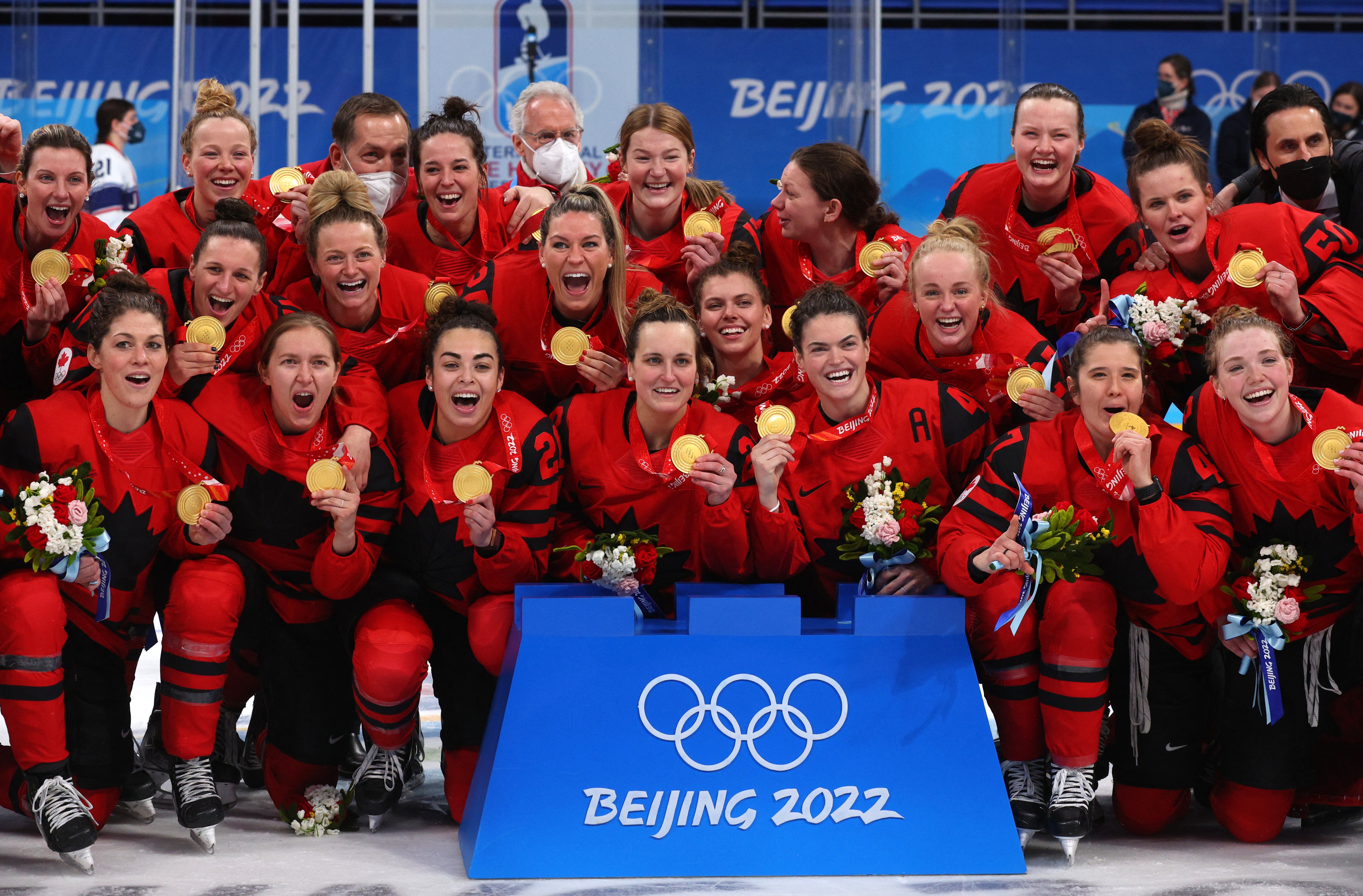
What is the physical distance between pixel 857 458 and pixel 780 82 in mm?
5415

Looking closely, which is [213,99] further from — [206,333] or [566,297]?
[566,297]

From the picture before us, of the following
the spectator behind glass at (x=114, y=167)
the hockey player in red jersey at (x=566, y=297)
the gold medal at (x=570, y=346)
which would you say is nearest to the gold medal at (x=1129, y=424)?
the hockey player in red jersey at (x=566, y=297)

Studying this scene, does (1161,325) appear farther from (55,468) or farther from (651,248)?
(55,468)

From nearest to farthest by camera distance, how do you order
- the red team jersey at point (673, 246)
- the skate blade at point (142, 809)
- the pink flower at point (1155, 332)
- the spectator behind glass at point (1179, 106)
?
the skate blade at point (142, 809) < the pink flower at point (1155, 332) < the red team jersey at point (673, 246) < the spectator behind glass at point (1179, 106)

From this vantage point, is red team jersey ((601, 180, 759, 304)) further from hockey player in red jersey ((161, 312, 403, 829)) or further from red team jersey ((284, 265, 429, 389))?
hockey player in red jersey ((161, 312, 403, 829))

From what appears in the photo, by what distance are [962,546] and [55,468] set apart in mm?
2345

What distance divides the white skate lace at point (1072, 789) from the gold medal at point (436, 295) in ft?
7.22

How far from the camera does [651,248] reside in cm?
483

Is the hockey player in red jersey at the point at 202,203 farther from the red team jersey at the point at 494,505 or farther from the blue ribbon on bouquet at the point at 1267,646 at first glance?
the blue ribbon on bouquet at the point at 1267,646

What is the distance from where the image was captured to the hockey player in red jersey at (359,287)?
13.7 ft

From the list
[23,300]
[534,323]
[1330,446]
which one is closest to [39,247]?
[23,300]

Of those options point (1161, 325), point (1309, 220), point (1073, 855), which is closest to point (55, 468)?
point (1073, 855)

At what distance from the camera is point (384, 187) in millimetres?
4855

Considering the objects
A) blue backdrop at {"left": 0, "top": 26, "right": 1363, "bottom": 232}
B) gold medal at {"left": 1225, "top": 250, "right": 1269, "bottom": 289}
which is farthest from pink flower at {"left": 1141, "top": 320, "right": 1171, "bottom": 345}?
blue backdrop at {"left": 0, "top": 26, "right": 1363, "bottom": 232}
